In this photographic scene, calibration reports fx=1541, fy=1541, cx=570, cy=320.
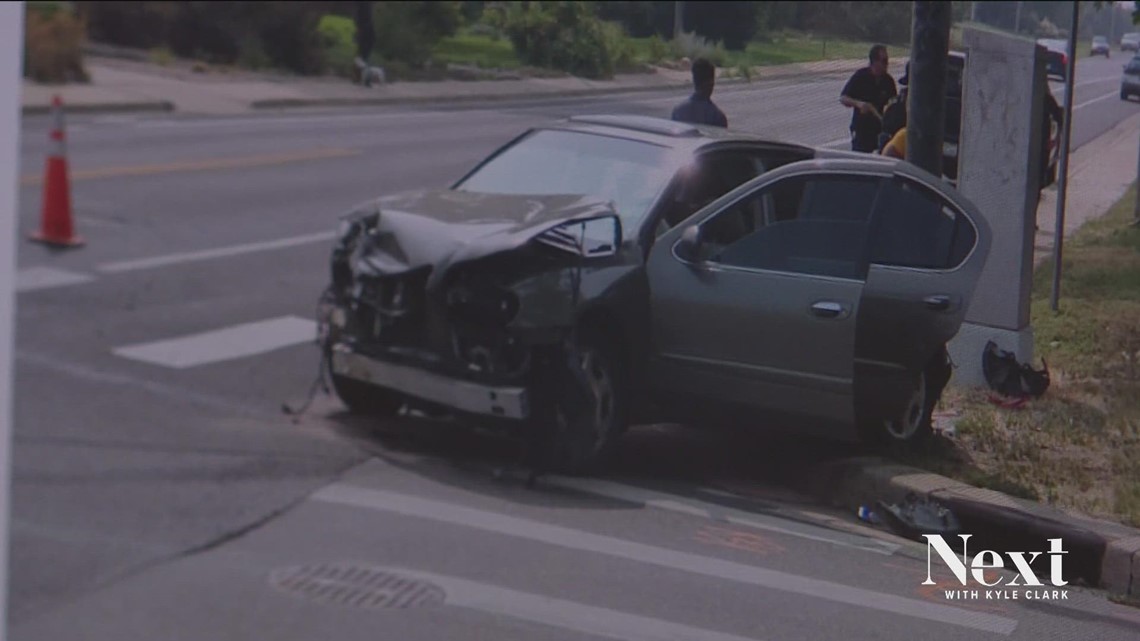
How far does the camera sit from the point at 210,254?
3719mm

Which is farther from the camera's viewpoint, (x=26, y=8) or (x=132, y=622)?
(x=132, y=622)

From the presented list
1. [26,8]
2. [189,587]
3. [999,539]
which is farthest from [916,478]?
[26,8]

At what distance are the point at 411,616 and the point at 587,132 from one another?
4.68 ft

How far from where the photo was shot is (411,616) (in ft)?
14.1

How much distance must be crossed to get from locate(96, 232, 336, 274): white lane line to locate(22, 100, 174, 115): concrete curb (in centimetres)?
32

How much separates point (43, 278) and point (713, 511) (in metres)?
3.00

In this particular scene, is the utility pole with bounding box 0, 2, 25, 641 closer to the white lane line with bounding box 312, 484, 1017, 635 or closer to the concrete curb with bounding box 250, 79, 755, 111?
the concrete curb with bounding box 250, 79, 755, 111

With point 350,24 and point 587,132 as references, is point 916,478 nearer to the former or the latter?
point 587,132

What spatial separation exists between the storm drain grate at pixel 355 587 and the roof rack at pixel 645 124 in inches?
56.6

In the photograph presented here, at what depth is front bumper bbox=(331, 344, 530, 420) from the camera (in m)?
4.42

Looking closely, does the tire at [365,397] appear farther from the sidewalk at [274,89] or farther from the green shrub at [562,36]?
the green shrub at [562,36]

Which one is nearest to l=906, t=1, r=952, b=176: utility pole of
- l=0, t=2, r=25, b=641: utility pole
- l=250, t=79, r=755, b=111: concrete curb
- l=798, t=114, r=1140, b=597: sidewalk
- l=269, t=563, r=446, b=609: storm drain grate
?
l=250, t=79, r=755, b=111: concrete curb

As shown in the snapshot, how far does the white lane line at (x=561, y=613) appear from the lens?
13.1 feet

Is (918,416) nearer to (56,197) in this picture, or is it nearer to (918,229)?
(918,229)
